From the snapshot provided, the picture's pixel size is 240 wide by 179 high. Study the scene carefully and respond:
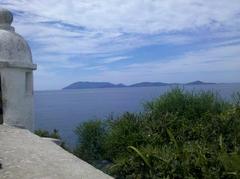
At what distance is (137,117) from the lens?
11.1m

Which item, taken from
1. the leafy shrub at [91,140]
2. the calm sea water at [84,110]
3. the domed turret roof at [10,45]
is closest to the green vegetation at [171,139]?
the leafy shrub at [91,140]

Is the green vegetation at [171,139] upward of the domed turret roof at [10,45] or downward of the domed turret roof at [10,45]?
downward

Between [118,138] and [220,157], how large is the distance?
3445mm

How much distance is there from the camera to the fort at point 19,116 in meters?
6.87

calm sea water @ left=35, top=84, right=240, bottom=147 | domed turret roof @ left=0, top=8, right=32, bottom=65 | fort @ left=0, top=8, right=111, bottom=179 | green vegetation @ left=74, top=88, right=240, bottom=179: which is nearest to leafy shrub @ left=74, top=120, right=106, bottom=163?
green vegetation @ left=74, top=88, right=240, bottom=179

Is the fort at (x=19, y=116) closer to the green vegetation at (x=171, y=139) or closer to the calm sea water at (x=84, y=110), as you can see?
the green vegetation at (x=171, y=139)

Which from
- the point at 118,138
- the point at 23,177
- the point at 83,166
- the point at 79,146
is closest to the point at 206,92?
the point at 118,138

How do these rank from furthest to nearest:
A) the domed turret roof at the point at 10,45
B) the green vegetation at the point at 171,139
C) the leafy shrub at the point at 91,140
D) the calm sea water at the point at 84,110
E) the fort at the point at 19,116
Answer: the calm sea water at the point at 84,110
the leafy shrub at the point at 91,140
the domed turret roof at the point at 10,45
the green vegetation at the point at 171,139
the fort at the point at 19,116

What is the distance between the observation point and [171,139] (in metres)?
9.44

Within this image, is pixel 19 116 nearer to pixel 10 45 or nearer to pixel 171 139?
pixel 10 45

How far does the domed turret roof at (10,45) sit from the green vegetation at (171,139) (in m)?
2.73

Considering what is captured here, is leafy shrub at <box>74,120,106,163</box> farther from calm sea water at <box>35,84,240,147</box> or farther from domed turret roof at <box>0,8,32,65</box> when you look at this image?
domed turret roof at <box>0,8,32,65</box>

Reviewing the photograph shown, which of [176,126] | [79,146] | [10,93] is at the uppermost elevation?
[10,93]

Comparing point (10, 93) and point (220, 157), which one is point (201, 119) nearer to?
point (220, 157)
